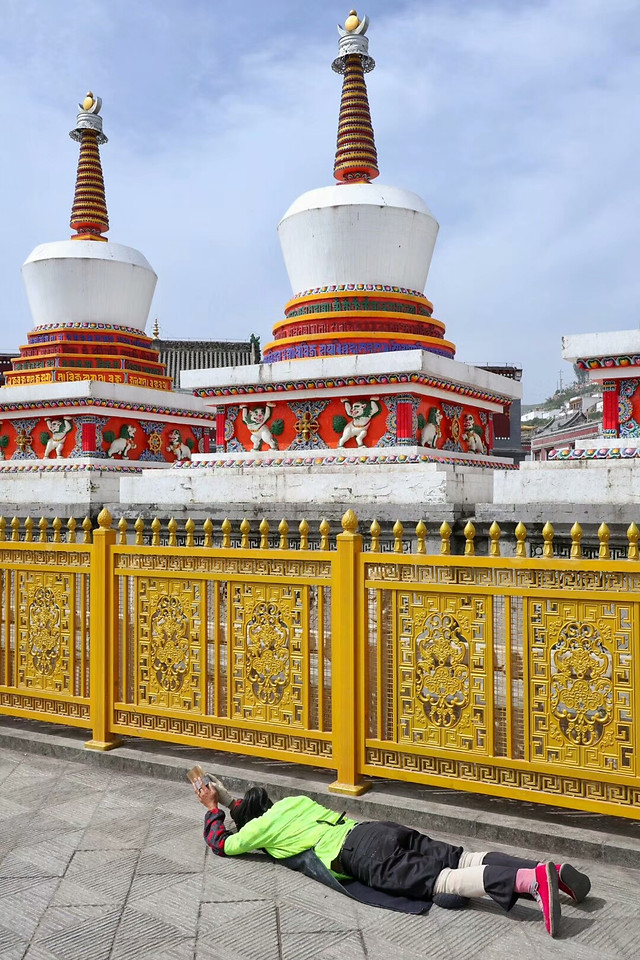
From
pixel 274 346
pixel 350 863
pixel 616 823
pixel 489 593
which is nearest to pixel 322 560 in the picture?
pixel 489 593

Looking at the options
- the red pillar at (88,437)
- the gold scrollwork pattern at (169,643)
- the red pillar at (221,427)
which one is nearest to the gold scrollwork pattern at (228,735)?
the gold scrollwork pattern at (169,643)

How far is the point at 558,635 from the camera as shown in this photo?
3.49 m

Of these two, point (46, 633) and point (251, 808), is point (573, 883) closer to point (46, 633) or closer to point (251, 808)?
point (251, 808)

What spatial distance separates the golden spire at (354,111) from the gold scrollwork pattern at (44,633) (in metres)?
8.69

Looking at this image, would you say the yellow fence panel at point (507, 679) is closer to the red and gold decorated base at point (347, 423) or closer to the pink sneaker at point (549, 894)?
the pink sneaker at point (549, 894)

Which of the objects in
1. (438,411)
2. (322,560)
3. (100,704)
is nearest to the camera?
(322,560)

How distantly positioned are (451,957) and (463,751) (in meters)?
1.04

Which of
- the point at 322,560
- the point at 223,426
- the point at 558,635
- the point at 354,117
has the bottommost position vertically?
the point at 558,635

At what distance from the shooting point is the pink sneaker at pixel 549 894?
9.01 ft

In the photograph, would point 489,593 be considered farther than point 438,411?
No

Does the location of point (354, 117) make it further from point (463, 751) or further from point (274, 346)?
point (463, 751)

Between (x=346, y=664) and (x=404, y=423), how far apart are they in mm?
6065

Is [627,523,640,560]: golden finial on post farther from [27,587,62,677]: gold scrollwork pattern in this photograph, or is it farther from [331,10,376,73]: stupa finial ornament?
[331,10,376,73]: stupa finial ornament

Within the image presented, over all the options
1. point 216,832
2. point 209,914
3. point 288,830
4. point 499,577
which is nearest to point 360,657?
point 499,577
